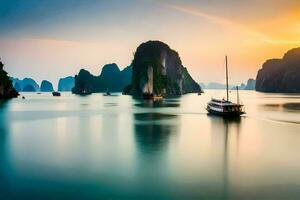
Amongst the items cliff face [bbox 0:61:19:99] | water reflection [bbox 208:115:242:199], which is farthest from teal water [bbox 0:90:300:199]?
cliff face [bbox 0:61:19:99]

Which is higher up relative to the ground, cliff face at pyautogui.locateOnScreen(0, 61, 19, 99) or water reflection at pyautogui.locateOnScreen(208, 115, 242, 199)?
cliff face at pyautogui.locateOnScreen(0, 61, 19, 99)

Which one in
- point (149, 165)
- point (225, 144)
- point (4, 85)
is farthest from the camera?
point (4, 85)

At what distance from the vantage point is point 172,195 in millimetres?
20719

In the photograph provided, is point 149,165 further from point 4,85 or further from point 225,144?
point 4,85

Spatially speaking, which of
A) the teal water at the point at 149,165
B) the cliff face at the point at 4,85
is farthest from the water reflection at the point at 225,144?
the cliff face at the point at 4,85

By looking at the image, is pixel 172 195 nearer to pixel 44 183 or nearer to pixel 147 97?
pixel 44 183


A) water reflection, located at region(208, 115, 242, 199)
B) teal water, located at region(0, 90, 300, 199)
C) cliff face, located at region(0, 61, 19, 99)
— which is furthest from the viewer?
cliff face, located at region(0, 61, 19, 99)

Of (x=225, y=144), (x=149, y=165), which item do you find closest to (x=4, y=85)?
(x=225, y=144)

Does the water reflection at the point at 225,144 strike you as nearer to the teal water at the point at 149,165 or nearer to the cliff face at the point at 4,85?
the teal water at the point at 149,165

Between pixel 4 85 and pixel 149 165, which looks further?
pixel 4 85

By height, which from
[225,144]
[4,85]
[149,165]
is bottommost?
[225,144]

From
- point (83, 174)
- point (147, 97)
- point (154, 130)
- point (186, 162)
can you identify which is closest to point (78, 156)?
point (83, 174)

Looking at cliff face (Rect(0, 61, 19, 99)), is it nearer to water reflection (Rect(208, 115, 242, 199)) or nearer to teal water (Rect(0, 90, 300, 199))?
teal water (Rect(0, 90, 300, 199))

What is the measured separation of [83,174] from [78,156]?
7.85 metres
